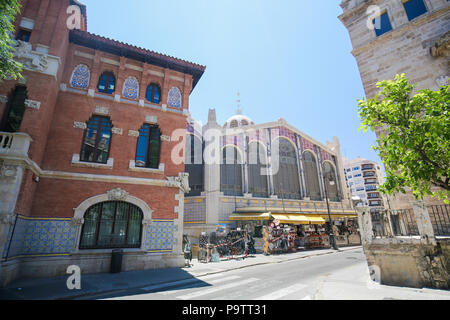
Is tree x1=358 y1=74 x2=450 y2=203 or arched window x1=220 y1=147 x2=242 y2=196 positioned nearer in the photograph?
tree x1=358 y1=74 x2=450 y2=203

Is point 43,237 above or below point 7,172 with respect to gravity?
below

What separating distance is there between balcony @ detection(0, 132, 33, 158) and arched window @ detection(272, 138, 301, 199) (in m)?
21.0

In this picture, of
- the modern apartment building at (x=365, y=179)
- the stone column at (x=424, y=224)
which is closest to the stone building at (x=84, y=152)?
the stone column at (x=424, y=224)

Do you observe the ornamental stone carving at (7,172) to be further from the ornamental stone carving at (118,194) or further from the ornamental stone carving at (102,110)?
the ornamental stone carving at (102,110)

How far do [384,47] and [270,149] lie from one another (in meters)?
14.5

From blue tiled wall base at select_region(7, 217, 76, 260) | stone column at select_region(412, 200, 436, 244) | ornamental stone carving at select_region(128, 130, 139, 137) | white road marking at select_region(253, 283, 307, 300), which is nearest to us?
white road marking at select_region(253, 283, 307, 300)

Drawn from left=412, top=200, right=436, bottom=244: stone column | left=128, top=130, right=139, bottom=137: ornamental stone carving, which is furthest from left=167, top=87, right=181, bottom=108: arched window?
left=412, top=200, right=436, bottom=244: stone column

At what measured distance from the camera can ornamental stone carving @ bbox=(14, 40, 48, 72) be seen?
379 inches

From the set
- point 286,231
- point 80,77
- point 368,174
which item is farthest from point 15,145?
point 368,174

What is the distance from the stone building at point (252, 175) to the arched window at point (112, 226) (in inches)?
359

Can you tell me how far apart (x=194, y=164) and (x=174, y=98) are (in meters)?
9.14

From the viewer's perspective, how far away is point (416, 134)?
5.33m

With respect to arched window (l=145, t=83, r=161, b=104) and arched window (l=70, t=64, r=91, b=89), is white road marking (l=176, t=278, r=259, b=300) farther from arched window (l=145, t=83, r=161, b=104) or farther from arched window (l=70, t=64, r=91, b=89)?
arched window (l=70, t=64, r=91, b=89)

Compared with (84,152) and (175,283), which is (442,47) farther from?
(84,152)
